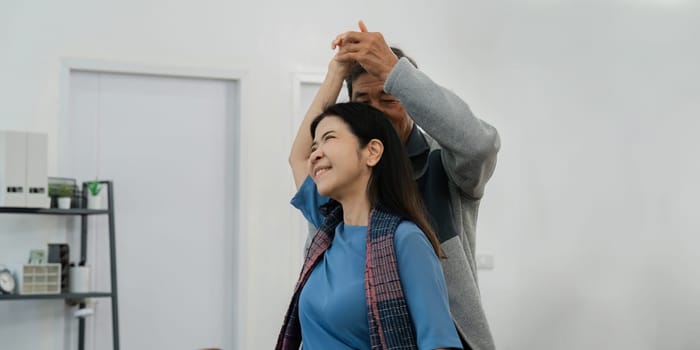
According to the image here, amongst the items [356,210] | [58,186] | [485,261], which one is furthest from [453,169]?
[485,261]

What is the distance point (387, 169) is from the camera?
137 centimetres

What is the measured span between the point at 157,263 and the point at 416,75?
3243 millimetres

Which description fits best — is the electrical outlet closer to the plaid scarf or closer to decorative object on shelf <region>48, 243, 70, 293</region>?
decorative object on shelf <region>48, 243, 70, 293</region>

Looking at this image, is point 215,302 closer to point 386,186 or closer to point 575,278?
point 575,278

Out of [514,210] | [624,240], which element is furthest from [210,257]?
[624,240]

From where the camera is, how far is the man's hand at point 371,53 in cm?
137

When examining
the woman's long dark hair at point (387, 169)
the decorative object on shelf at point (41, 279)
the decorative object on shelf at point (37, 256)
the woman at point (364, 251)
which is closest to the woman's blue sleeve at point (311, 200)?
the woman at point (364, 251)

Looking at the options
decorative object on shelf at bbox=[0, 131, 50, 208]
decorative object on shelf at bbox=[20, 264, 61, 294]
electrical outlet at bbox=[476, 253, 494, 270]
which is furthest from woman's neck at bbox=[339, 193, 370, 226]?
electrical outlet at bbox=[476, 253, 494, 270]

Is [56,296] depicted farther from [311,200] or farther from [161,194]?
[311,200]

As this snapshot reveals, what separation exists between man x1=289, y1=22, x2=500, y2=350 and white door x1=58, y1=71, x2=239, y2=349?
114 inches

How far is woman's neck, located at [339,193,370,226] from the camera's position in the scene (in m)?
1.36

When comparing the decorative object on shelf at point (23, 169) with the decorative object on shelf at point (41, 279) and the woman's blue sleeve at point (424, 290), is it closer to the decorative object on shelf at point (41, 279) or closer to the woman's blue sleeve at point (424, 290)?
the decorative object on shelf at point (41, 279)

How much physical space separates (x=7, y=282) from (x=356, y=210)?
2891 millimetres

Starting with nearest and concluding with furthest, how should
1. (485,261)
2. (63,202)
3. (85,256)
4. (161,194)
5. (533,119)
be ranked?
1. (63,202)
2. (85,256)
3. (161,194)
4. (485,261)
5. (533,119)
